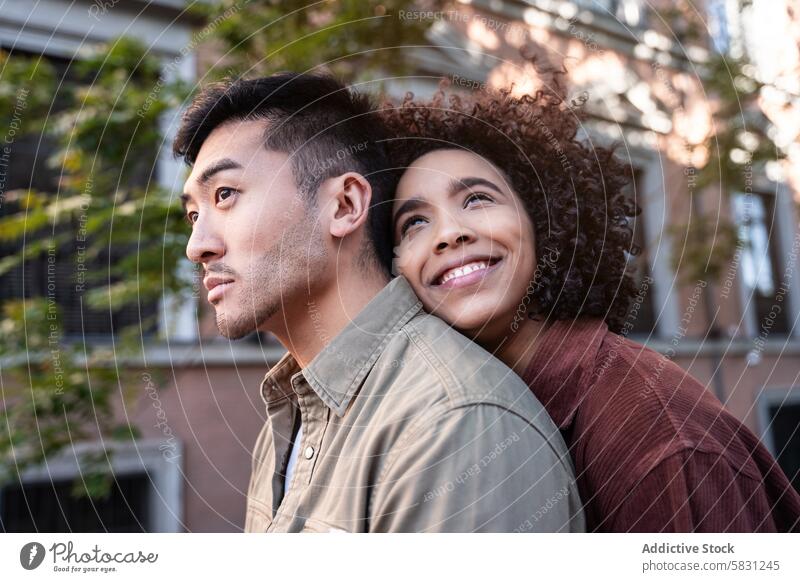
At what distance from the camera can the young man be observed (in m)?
0.59

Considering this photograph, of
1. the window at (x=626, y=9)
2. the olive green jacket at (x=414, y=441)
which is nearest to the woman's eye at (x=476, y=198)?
the olive green jacket at (x=414, y=441)

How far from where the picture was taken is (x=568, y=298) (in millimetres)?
768

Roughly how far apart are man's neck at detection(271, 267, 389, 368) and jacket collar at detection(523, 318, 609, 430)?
7.1 inches

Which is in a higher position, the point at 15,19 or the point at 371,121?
the point at 15,19

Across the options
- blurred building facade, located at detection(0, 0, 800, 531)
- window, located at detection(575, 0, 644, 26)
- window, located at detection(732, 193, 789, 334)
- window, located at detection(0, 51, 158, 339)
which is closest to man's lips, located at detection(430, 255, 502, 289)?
blurred building facade, located at detection(0, 0, 800, 531)

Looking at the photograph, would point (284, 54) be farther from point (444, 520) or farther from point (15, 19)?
point (444, 520)

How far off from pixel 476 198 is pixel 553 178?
105mm

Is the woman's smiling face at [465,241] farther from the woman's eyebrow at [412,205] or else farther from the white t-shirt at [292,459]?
the white t-shirt at [292,459]

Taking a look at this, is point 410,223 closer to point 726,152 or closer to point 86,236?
point 86,236

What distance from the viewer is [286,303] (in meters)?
0.71

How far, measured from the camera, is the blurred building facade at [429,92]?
1.34m

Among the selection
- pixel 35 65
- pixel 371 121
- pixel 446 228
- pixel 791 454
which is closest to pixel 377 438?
pixel 446 228
